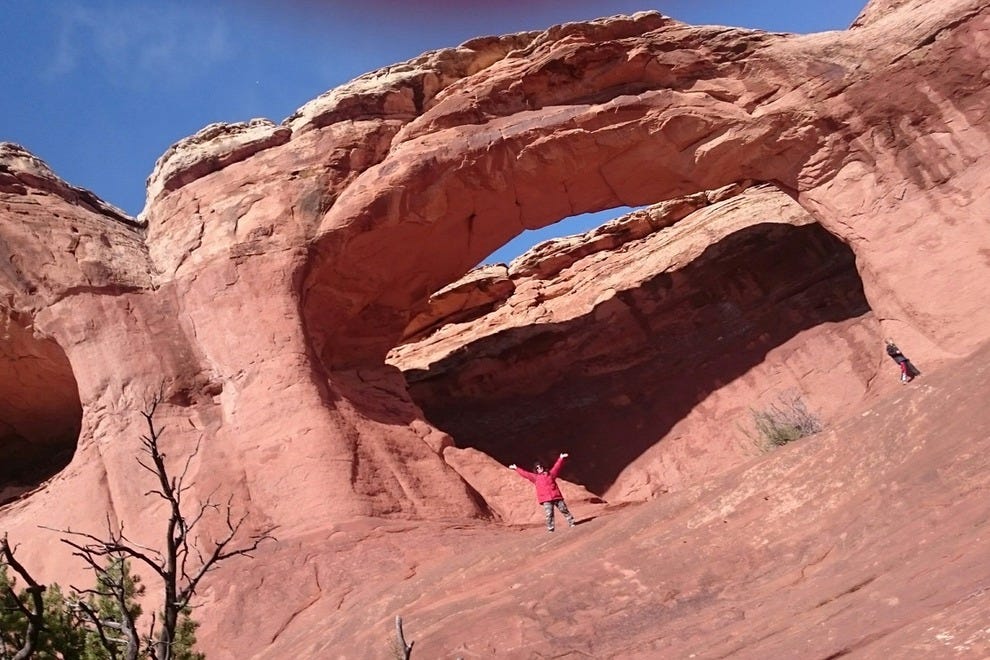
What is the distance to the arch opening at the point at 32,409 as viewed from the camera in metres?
13.6

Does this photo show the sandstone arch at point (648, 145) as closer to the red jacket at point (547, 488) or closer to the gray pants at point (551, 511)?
the red jacket at point (547, 488)

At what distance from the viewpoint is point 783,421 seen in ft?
47.4

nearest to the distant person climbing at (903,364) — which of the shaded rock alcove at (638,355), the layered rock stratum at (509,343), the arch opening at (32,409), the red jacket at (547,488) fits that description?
the layered rock stratum at (509,343)

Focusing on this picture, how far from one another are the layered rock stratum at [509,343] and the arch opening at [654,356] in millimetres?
67

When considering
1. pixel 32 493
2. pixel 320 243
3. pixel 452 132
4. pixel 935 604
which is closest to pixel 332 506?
pixel 320 243

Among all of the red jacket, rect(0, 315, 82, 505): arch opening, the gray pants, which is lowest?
the gray pants

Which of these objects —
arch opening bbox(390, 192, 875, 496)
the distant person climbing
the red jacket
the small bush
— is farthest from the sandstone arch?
the red jacket

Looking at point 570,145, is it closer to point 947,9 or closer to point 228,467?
point 947,9

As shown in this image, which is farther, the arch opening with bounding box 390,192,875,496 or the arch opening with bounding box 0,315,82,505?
the arch opening with bounding box 390,192,875,496

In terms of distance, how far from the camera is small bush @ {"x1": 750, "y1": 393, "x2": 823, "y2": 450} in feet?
41.4

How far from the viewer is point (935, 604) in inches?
180

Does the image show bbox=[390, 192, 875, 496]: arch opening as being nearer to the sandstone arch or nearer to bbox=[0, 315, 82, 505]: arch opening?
the sandstone arch

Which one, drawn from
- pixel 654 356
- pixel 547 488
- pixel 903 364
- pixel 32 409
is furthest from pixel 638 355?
pixel 32 409

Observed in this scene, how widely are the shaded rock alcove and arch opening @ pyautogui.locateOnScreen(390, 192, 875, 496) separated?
0.03 m
